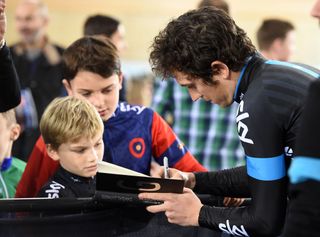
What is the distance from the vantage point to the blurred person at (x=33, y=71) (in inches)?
186

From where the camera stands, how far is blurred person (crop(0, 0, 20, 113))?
7.68 feet

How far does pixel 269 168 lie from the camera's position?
74.7 inches

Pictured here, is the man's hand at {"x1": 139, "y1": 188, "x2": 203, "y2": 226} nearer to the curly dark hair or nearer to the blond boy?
the curly dark hair

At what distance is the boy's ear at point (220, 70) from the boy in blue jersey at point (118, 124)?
0.81m

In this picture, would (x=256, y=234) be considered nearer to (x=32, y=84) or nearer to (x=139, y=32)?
(x=32, y=84)

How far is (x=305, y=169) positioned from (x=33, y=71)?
381cm

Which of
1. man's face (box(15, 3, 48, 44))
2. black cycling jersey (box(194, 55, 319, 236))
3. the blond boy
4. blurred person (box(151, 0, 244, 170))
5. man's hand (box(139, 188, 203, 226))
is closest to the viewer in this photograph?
black cycling jersey (box(194, 55, 319, 236))

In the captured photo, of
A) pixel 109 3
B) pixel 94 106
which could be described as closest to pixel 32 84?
pixel 94 106

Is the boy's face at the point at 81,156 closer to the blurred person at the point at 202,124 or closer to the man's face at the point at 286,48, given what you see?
the blurred person at the point at 202,124

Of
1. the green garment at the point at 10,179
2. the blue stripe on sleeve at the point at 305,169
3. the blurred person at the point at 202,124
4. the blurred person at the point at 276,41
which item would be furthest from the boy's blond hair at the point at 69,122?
the blurred person at the point at 276,41

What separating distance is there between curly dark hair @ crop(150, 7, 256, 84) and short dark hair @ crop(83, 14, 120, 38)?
6.79 feet

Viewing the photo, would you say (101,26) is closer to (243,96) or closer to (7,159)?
(7,159)

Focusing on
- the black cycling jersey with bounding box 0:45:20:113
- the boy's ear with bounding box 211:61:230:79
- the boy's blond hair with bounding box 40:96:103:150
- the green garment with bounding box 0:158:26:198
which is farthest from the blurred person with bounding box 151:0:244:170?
the boy's ear with bounding box 211:61:230:79

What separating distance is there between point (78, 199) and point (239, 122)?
1.97ft
